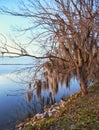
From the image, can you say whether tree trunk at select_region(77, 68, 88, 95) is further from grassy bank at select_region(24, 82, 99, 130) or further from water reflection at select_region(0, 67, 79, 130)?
grassy bank at select_region(24, 82, 99, 130)

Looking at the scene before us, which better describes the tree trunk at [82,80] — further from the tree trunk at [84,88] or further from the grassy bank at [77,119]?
the grassy bank at [77,119]

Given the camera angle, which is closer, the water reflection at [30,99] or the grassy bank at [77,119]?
the grassy bank at [77,119]

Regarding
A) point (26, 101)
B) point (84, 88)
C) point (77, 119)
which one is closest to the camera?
point (77, 119)

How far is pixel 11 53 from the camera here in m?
13.1

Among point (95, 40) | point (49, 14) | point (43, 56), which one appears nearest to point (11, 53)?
point (43, 56)

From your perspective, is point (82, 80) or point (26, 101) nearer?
point (82, 80)

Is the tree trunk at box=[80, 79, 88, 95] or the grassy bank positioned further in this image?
the tree trunk at box=[80, 79, 88, 95]

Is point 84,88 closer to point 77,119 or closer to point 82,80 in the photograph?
point 82,80

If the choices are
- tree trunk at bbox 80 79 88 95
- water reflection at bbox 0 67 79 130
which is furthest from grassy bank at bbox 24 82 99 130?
water reflection at bbox 0 67 79 130

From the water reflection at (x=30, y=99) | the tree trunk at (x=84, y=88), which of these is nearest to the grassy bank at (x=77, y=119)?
the tree trunk at (x=84, y=88)

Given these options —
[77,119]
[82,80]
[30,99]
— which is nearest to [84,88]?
[82,80]

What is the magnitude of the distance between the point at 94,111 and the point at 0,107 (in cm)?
1211

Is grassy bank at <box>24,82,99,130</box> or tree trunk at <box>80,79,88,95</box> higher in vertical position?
tree trunk at <box>80,79,88,95</box>

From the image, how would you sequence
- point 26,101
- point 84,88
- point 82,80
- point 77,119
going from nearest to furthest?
point 77,119, point 84,88, point 82,80, point 26,101
